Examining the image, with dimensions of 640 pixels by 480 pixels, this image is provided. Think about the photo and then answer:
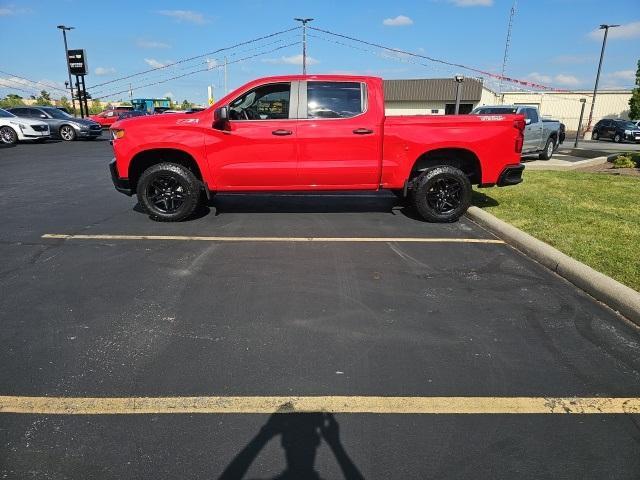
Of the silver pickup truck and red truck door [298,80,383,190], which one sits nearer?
red truck door [298,80,383,190]

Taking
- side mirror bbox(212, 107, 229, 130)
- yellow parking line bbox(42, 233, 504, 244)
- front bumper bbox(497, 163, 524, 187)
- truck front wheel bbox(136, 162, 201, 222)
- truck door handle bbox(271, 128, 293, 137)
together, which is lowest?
yellow parking line bbox(42, 233, 504, 244)

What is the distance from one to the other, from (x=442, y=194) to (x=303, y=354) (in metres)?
4.32

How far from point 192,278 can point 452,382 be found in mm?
2753

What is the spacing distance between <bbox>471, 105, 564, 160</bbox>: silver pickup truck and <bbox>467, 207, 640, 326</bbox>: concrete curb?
8.37 metres

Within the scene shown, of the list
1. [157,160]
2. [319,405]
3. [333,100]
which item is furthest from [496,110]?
[319,405]

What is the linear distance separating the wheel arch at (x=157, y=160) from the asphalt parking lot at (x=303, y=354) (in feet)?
3.71

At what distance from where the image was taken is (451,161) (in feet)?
21.7

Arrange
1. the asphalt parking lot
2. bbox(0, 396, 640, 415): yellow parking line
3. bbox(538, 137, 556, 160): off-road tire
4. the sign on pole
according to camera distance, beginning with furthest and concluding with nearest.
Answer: the sign on pole → bbox(538, 137, 556, 160): off-road tire → bbox(0, 396, 640, 415): yellow parking line → the asphalt parking lot

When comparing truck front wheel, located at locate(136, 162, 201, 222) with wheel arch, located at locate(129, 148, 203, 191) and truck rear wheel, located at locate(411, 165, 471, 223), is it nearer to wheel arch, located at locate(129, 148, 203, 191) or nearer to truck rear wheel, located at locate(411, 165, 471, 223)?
wheel arch, located at locate(129, 148, 203, 191)

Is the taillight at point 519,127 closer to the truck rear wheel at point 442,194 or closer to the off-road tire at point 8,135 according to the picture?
the truck rear wheel at point 442,194

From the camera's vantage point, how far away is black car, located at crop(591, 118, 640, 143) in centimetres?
2961

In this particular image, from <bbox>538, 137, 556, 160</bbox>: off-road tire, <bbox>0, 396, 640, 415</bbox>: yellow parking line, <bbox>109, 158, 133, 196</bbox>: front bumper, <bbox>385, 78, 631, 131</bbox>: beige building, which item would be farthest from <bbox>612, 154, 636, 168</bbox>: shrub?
<bbox>385, 78, 631, 131</bbox>: beige building

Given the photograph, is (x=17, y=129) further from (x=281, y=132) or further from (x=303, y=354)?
(x=303, y=354)

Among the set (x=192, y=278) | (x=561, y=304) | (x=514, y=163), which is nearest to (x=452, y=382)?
(x=561, y=304)
